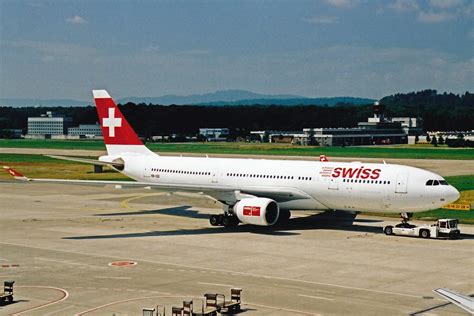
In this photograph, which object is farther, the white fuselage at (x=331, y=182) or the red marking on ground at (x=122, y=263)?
the white fuselage at (x=331, y=182)

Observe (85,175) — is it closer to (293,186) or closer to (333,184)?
(293,186)

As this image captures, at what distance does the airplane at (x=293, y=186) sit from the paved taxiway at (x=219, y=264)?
68.4 inches

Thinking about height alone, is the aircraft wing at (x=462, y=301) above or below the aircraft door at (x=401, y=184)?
below

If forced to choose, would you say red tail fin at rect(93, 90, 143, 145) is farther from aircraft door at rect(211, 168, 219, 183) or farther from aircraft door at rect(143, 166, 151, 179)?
aircraft door at rect(211, 168, 219, 183)

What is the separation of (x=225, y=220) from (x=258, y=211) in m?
4.55

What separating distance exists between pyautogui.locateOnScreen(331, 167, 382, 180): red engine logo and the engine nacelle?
4.82 m

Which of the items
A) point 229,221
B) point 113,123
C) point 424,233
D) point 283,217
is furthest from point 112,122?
point 424,233

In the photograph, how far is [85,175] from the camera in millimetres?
97750

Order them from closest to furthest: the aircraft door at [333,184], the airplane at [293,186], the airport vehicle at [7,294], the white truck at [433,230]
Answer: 1. the airport vehicle at [7,294]
2. the white truck at [433,230]
3. the airplane at [293,186]
4. the aircraft door at [333,184]

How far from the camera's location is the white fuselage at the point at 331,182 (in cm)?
4825

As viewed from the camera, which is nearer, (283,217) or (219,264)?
(219,264)

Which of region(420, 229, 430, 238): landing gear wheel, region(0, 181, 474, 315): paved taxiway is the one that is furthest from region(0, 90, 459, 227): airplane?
region(0, 181, 474, 315): paved taxiway

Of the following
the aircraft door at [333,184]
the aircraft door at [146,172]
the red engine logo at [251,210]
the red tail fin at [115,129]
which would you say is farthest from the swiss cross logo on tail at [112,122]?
the aircraft door at [333,184]

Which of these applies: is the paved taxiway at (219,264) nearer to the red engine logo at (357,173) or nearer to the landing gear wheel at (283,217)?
the landing gear wheel at (283,217)
